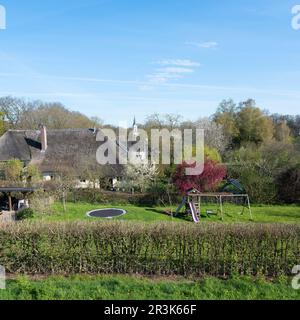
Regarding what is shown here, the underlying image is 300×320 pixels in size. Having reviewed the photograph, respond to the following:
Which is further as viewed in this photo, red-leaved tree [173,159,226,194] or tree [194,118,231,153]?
tree [194,118,231,153]

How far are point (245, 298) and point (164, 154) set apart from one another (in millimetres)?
23718

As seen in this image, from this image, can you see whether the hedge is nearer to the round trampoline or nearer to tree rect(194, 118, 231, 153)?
the round trampoline

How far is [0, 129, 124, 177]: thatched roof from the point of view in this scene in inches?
1211

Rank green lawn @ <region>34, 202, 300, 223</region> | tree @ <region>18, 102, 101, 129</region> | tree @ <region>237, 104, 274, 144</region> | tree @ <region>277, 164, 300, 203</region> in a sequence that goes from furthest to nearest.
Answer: tree @ <region>18, 102, 101, 129</region>, tree @ <region>237, 104, 274, 144</region>, tree @ <region>277, 164, 300, 203</region>, green lawn @ <region>34, 202, 300, 223</region>

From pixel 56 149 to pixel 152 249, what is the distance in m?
25.8

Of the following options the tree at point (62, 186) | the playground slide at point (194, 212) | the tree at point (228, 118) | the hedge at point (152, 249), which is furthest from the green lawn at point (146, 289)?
the tree at point (228, 118)

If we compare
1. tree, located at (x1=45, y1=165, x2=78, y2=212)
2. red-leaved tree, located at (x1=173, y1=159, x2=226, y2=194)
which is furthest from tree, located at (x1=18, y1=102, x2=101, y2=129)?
red-leaved tree, located at (x1=173, y1=159, x2=226, y2=194)

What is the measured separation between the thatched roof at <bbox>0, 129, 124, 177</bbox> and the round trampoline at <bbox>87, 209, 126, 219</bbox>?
9305 millimetres

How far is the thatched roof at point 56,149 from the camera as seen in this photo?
30.8 meters

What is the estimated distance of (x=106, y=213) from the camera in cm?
1909

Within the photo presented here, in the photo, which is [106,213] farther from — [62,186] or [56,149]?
[56,149]

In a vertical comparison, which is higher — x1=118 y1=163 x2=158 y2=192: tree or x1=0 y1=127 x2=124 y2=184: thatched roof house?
x1=0 y1=127 x2=124 y2=184: thatched roof house
